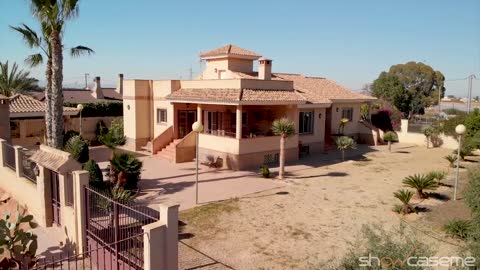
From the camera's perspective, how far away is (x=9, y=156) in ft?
57.3

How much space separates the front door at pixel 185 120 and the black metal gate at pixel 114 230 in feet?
53.8

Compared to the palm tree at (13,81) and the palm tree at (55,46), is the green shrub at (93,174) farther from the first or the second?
the palm tree at (13,81)

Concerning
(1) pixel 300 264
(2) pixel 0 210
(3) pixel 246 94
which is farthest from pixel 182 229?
(3) pixel 246 94

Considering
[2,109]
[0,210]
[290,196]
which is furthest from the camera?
[2,109]

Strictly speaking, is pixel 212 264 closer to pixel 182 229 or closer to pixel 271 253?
pixel 271 253

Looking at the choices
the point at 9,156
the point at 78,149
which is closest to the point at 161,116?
the point at 78,149

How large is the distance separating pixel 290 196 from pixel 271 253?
636 centimetres

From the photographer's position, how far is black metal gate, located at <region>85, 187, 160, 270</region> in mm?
9180

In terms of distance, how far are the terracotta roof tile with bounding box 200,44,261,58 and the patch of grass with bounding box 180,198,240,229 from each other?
15722 mm

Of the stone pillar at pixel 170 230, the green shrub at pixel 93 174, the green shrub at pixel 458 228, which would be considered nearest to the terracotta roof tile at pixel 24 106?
the green shrub at pixel 93 174

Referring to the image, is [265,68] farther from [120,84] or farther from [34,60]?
[120,84]

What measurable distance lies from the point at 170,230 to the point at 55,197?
636 centimetres

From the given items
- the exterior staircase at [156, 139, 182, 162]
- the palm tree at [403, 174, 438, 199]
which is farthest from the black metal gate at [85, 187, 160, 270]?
the exterior staircase at [156, 139, 182, 162]

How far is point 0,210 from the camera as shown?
16.3 m
